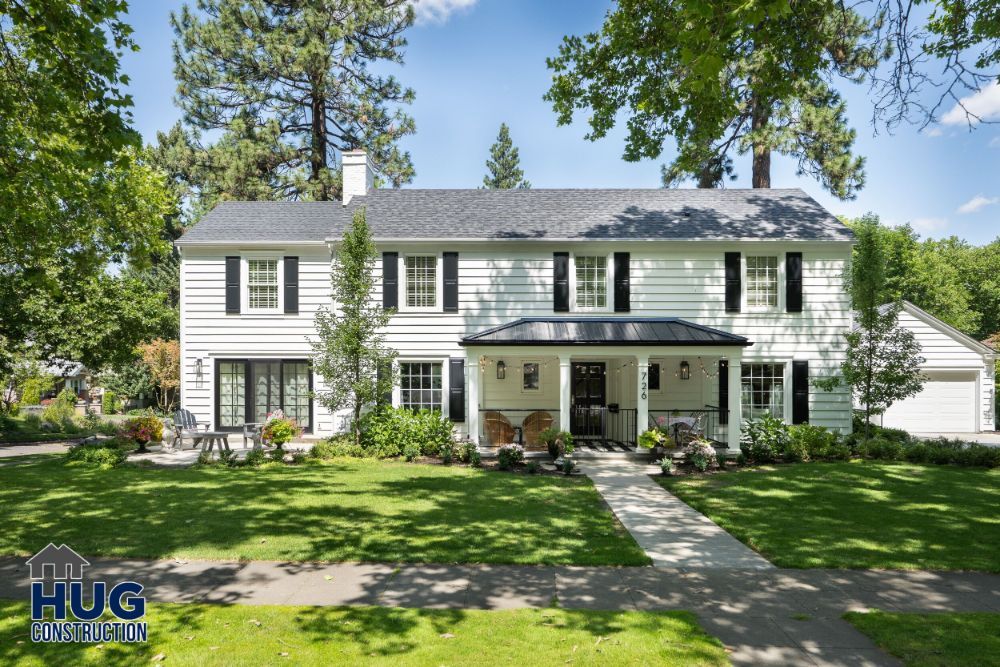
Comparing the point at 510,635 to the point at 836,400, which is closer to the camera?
the point at 510,635

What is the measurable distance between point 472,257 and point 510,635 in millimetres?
13158

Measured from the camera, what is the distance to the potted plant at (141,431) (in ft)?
52.6

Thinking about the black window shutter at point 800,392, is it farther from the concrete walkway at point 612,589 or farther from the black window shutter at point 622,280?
the concrete walkway at point 612,589

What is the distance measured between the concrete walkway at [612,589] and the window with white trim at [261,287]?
11610mm

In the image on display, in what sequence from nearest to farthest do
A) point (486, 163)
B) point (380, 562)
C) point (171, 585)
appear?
point (171, 585) < point (380, 562) < point (486, 163)

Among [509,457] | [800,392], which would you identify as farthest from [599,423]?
[800,392]

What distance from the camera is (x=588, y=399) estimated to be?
1809 cm

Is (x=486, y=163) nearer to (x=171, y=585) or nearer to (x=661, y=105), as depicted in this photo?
(x=661, y=105)

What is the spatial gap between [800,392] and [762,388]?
3.31 ft

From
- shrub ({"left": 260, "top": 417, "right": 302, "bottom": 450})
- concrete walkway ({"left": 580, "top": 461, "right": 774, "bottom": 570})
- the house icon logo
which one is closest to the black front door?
concrete walkway ({"left": 580, "top": 461, "right": 774, "bottom": 570})

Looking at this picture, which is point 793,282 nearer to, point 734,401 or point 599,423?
point 734,401

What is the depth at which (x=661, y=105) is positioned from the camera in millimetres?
10359

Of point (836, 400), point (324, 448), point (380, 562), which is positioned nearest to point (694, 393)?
point (836, 400)

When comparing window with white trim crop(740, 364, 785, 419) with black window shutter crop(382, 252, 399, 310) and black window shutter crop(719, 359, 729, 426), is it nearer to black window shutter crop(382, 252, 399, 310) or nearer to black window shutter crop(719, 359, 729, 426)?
black window shutter crop(719, 359, 729, 426)
